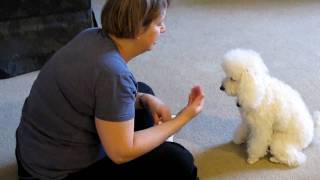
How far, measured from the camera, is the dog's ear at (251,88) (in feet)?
4.60

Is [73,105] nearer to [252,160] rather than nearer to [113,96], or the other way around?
[113,96]

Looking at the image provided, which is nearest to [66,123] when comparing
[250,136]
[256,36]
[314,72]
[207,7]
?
[250,136]

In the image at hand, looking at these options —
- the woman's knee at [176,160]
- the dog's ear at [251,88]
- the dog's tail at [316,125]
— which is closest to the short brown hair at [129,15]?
the woman's knee at [176,160]

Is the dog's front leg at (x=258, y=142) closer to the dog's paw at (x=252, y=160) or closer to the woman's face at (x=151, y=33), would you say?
the dog's paw at (x=252, y=160)

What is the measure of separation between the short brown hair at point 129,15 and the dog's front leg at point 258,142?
664mm

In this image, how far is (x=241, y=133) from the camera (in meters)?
1.68

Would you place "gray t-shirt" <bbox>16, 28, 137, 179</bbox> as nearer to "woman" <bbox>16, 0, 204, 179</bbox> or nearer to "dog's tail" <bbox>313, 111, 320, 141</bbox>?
"woman" <bbox>16, 0, 204, 179</bbox>

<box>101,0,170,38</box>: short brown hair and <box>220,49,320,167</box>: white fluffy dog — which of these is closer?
<box>101,0,170,38</box>: short brown hair

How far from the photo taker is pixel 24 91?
6.81ft

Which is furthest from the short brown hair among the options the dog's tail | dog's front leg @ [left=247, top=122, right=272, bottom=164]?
the dog's tail

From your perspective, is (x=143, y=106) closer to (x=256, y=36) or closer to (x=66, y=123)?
(x=66, y=123)

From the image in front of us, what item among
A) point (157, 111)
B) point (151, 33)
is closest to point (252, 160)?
point (157, 111)

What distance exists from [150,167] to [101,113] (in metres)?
0.26

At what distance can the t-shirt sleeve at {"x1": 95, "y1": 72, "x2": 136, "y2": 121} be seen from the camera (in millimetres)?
1021
